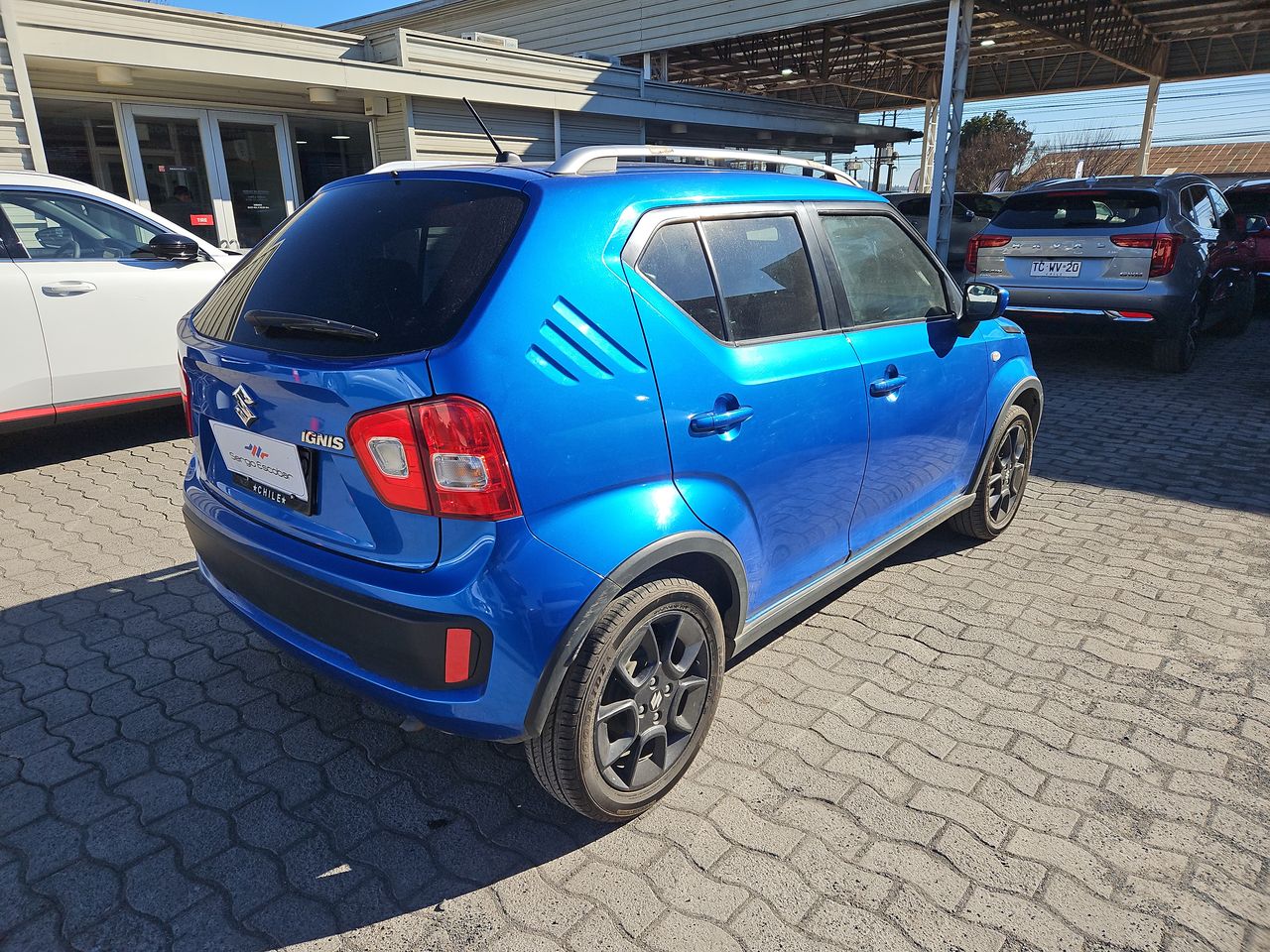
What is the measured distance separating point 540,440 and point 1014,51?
2373cm

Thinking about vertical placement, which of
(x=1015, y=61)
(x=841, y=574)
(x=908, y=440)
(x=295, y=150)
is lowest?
(x=841, y=574)

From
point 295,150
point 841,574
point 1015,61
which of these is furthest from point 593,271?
point 1015,61

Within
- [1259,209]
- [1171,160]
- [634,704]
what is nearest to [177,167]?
[634,704]

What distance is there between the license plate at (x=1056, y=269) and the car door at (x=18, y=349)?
7990 millimetres

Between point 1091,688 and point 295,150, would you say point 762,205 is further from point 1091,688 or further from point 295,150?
point 295,150

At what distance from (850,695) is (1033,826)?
758 mm

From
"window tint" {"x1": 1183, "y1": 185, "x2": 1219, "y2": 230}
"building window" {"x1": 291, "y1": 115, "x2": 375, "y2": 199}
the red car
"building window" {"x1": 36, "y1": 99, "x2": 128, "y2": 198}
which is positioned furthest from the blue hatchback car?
the red car

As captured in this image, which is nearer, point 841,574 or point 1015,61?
point 841,574

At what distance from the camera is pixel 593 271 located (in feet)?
6.92

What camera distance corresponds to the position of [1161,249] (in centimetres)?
715

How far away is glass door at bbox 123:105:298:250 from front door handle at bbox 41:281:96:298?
5.40 m

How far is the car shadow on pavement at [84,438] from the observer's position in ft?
17.8

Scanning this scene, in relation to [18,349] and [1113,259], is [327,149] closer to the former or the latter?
[18,349]

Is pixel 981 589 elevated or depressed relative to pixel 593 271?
depressed
